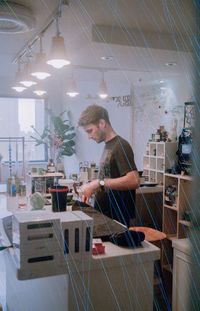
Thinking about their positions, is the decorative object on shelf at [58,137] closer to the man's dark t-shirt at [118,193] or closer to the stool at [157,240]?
the stool at [157,240]

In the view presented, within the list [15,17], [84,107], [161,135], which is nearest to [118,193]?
[15,17]

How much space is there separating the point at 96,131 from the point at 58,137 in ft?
13.8

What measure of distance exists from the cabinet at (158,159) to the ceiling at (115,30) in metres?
0.76

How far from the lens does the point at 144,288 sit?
1206 millimetres

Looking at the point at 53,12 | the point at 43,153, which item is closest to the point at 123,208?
the point at 53,12

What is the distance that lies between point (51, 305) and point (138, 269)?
36 cm

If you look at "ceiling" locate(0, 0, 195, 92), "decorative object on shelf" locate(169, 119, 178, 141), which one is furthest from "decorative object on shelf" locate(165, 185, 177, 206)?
"ceiling" locate(0, 0, 195, 92)

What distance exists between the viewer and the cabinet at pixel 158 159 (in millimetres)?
3146

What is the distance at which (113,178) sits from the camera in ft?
5.56

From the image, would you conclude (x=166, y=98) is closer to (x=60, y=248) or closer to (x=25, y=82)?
(x=25, y=82)

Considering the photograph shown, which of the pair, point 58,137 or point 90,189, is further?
point 58,137

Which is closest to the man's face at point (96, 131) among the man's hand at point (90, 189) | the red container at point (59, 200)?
the man's hand at point (90, 189)

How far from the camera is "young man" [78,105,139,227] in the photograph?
1621 mm

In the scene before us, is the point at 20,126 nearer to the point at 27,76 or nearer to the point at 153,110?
the point at 153,110
